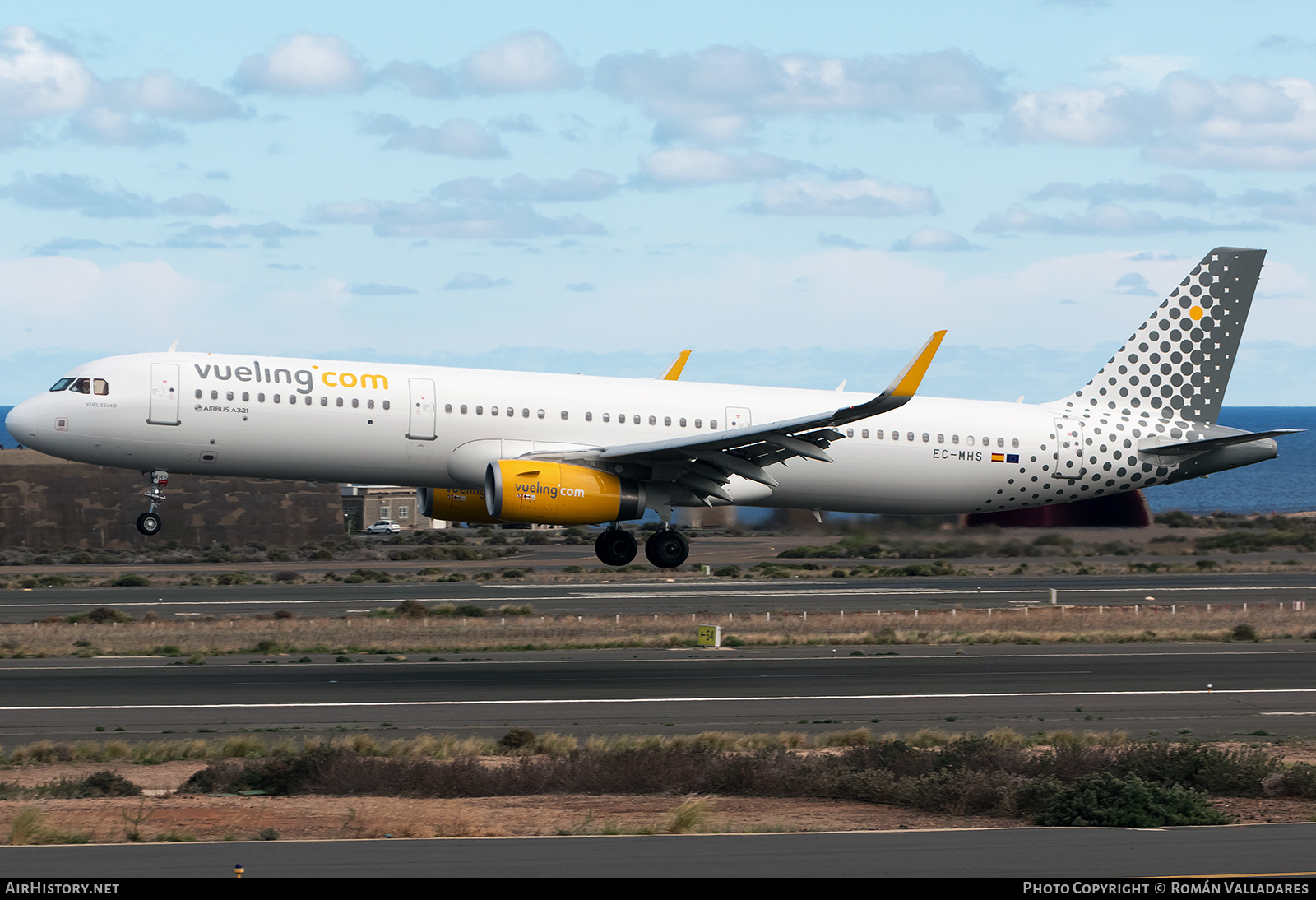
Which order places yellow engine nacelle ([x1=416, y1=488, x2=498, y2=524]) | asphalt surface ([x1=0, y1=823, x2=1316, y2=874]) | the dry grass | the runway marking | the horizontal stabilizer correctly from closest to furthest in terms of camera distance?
asphalt surface ([x1=0, y1=823, x2=1316, y2=874]) < the runway marking < the dry grass < yellow engine nacelle ([x1=416, y1=488, x2=498, y2=524]) < the horizontal stabilizer

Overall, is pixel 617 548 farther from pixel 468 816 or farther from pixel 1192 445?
pixel 468 816

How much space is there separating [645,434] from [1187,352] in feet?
53.0

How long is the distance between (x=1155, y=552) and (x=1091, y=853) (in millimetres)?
54697

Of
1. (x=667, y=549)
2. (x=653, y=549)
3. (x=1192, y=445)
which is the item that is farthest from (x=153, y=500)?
(x=1192, y=445)

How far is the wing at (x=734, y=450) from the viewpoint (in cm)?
3131

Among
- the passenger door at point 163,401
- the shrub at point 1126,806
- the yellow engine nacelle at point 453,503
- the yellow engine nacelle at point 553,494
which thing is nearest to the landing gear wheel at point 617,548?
the yellow engine nacelle at point 553,494

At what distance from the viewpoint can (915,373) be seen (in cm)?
3045

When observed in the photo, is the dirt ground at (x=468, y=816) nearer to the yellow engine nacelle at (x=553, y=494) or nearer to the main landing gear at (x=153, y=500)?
the yellow engine nacelle at (x=553, y=494)

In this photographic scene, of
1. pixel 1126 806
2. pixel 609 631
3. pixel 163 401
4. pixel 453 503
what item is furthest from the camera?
pixel 609 631

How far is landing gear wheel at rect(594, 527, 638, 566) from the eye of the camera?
1426 inches

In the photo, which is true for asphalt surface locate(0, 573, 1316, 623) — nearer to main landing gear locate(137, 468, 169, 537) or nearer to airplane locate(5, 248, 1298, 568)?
airplane locate(5, 248, 1298, 568)

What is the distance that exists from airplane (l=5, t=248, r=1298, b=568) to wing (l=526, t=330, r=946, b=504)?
6 cm

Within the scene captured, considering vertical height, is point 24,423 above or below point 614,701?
above

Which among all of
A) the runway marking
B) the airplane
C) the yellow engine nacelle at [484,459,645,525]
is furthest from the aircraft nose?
the yellow engine nacelle at [484,459,645,525]
